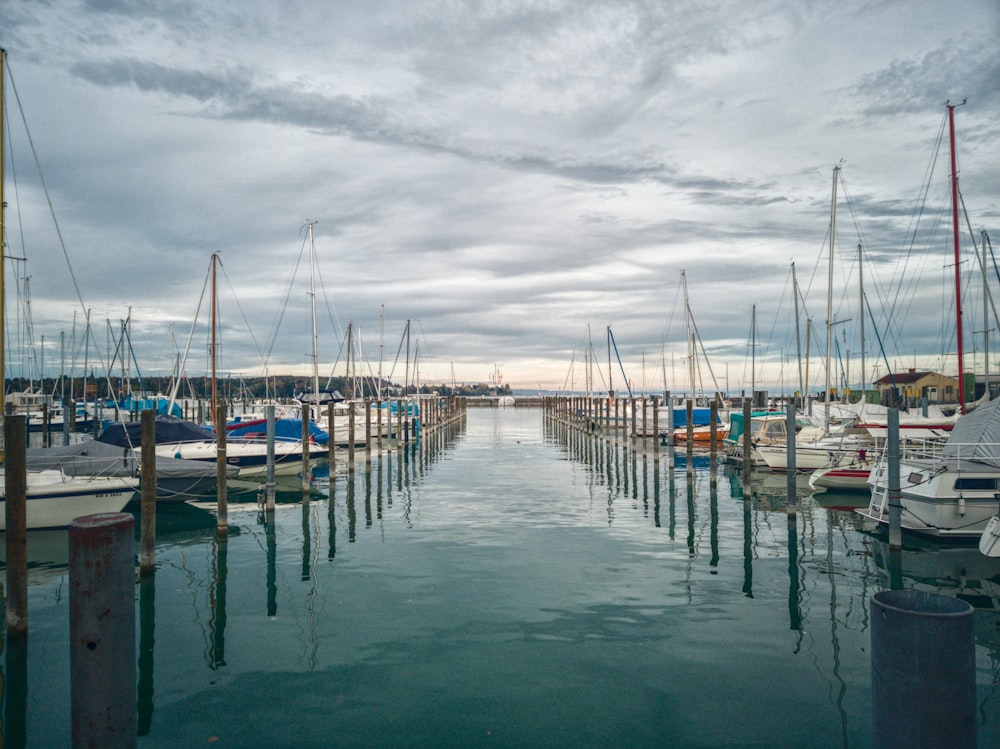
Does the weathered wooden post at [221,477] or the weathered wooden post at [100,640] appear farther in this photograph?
the weathered wooden post at [221,477]

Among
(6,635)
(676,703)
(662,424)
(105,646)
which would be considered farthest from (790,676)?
(662,424)

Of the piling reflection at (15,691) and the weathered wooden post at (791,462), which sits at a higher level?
the weathered wooden post at (791,462)

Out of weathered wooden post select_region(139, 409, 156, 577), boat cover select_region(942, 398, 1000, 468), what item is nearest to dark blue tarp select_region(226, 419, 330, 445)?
weathered wooden post select_region(139, 409, 156, 577)

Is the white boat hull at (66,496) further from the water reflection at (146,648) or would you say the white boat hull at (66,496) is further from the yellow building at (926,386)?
the yellow building at (926,386)

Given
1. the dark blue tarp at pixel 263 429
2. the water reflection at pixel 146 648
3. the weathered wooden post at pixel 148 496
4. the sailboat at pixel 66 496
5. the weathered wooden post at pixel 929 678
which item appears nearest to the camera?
the weathered wooden post at pixel 929 678

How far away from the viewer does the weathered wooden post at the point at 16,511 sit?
10.0m

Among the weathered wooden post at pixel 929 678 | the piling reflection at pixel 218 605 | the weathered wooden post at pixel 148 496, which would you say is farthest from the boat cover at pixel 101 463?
the weathered wooden post at pixel 929 678

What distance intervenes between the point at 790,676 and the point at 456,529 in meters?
12.0

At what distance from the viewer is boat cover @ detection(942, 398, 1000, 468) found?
18172mm

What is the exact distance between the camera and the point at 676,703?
27.7 feet

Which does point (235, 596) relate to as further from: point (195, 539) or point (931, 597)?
point (931, 597)

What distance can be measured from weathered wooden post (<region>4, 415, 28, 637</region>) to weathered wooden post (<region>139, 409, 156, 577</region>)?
4.07 m

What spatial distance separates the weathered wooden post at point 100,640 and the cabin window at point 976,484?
1917cm

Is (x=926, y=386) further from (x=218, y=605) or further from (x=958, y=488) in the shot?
(x=218, y=605)
